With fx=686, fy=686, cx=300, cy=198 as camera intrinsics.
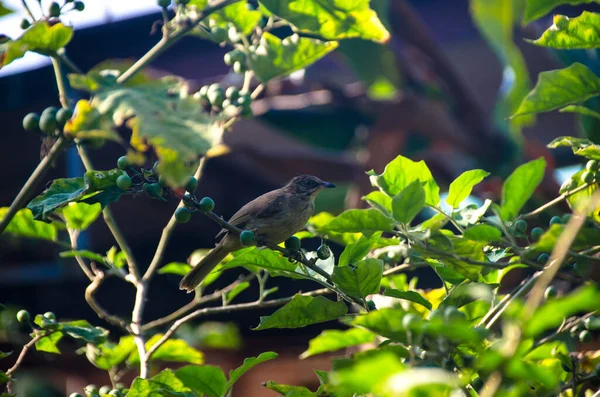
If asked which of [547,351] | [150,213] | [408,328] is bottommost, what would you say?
[150,213]

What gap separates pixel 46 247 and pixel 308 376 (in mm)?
2678

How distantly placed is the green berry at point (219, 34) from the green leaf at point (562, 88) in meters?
1.20

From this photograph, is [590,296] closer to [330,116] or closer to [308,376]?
[308,376]

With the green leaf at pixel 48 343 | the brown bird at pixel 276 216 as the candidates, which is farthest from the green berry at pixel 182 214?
the brown bird at pixel 276 216

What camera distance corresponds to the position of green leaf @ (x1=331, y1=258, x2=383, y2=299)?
6.50 feet

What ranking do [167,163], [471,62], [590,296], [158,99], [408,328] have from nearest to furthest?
[590,296], [408,328], [167,163], [158,99], [471,62]

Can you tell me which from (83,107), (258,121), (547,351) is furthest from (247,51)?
(258,121)

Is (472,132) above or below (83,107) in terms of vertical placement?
below

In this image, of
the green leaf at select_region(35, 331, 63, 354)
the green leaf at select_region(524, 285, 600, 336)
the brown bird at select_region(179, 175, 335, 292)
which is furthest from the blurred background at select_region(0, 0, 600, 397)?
the green leaf at select_region(524, 285, 600, 336)

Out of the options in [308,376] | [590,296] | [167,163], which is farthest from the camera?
[308,376]

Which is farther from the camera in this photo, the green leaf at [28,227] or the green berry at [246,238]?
the green leaf at [28,227]

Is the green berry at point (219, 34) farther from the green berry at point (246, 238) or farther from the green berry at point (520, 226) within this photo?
the green berry at point (520, 226)

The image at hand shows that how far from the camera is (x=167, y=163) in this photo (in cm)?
148

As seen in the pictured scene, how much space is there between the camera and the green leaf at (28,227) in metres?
2.66
